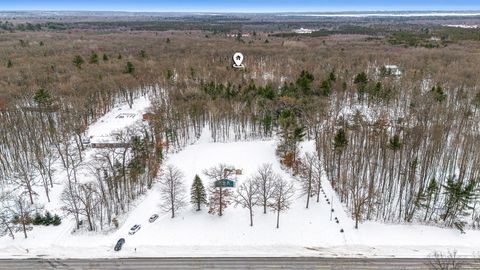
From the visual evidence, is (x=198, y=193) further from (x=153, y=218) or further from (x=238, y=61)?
(x=238, y=61)

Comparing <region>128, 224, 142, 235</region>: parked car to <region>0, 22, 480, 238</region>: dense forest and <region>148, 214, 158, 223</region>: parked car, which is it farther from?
<region>0, 22, 480, 238</region>: dense forest

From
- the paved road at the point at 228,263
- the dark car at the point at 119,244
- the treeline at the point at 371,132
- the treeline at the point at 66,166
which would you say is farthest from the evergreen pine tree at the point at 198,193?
the treeline at the point at 371,132

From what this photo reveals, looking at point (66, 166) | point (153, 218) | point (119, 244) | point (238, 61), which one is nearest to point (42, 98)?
point (66, 166)

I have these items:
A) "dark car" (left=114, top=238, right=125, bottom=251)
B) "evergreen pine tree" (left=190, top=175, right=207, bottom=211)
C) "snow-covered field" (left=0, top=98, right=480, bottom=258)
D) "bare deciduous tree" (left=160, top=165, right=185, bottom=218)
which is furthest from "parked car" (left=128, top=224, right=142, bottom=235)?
"evergreen pine tree" (left=190, top=175, right=207, bottom=211)

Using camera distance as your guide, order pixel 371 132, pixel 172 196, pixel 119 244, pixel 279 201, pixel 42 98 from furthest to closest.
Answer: pixel 42 98, pixel 371 132, pixel 172 196, pixel 279 201, pixel 119 244

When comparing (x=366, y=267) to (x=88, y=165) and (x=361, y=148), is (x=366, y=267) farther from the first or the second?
(x=88, y=165)

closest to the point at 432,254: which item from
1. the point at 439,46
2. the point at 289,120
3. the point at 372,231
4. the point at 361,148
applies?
the point at 372,231
